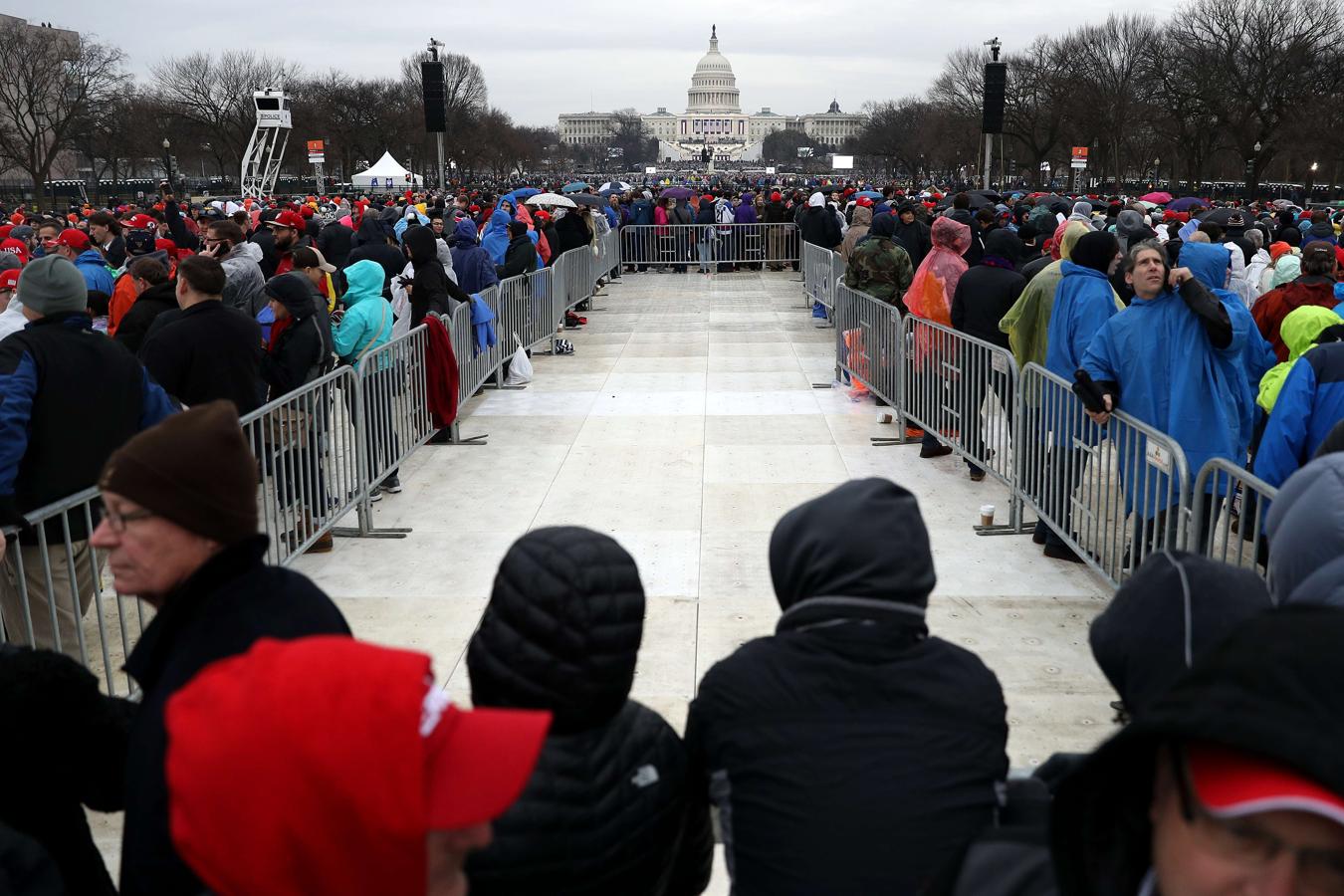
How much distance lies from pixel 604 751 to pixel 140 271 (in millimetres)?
6455

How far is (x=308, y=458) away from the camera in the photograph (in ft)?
23.4

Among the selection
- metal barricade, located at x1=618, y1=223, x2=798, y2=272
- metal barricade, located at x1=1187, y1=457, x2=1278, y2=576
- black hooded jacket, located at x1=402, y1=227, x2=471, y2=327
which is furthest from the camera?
metal barricade, located at x1=618, y1=223, x2=798, y2=272

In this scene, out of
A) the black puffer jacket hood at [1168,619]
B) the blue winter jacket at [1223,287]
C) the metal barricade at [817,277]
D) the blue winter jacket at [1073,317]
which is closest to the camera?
the black puffer jacket hood at [1168,619]

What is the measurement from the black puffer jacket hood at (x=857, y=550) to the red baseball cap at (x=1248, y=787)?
121cm

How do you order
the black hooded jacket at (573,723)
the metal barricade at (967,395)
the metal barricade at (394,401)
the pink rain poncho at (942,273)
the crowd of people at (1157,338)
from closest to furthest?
the black hooded jacket at (573,723) < the crowd of people at (1157,338) < the metal barricade at (967,395) < the metal barricade at (394,401) < the pink rain poncho at (942,273)

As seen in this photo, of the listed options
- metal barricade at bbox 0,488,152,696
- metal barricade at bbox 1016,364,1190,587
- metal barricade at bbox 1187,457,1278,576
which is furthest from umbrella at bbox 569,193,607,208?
metal barricade at bbox 1187,457,1278,576

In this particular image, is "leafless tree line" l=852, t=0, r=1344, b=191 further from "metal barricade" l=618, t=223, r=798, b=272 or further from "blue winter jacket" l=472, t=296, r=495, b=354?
"blue winter jacket" l=472, t=296, r=495, b=354

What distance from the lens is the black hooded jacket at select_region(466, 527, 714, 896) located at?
223cm

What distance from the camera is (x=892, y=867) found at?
2.28m

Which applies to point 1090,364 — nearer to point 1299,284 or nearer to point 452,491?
point 1299,284

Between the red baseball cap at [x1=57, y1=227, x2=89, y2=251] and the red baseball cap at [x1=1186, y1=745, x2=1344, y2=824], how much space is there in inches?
446

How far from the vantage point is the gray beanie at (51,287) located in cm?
497

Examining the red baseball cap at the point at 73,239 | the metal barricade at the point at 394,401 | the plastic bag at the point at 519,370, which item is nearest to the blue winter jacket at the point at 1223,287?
the metal barricade at the point at 394,401

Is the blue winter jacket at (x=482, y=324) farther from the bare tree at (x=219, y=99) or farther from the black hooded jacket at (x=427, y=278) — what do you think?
the bare tree at (x=219, y=99)
